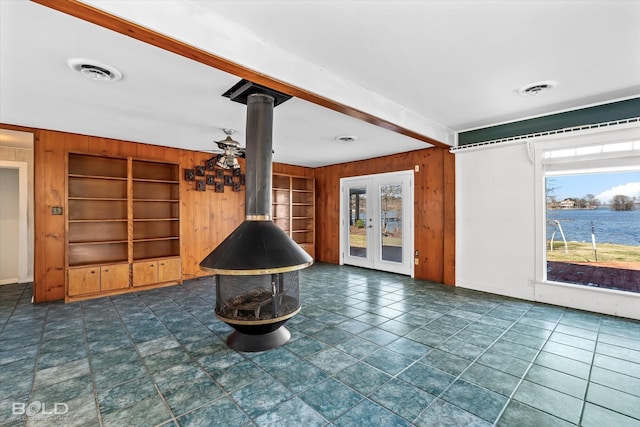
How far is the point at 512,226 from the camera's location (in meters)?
4.10

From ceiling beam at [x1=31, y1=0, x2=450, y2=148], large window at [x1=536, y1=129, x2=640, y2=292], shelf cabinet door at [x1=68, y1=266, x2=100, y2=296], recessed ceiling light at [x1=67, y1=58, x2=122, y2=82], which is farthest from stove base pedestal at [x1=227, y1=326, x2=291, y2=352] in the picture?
large window at [x1=536, y1=129, x2=640, y2=292]

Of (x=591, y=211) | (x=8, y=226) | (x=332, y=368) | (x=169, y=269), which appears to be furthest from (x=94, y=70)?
(x=591, y=211)

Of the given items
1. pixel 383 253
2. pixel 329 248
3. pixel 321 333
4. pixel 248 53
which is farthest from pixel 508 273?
pixel 248 53

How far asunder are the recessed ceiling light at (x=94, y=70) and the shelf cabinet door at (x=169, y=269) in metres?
3.07

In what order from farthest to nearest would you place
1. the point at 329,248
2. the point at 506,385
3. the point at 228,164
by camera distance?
1. the point at 329,248
2. the point at 228,164
3. the point at 506,385

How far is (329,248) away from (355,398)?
5158mm

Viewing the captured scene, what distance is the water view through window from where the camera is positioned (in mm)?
3459

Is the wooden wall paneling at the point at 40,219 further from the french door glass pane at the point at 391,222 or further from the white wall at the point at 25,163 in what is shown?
the french door glass pane at the point at 391,222

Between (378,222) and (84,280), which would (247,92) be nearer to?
(84,280)

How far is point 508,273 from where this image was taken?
416 cm

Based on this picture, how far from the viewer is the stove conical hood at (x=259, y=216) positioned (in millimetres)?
2410

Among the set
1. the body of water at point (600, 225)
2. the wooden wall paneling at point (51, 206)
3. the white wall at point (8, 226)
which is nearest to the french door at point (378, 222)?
the body of water at point (600, 225)

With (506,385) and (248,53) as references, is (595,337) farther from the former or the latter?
(248,53)

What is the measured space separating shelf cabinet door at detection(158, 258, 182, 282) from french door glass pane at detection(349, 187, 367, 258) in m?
3.54
